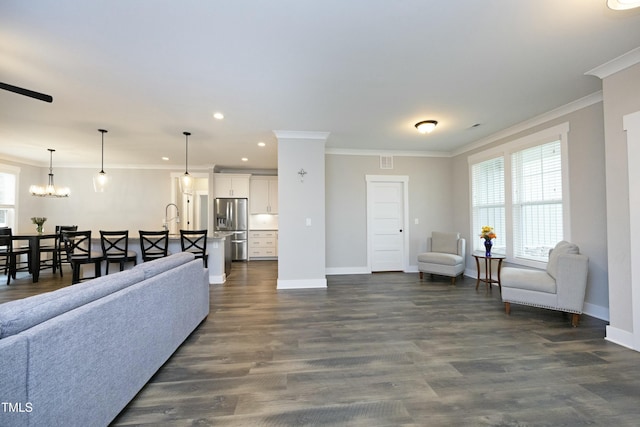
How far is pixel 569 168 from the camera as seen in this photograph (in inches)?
142

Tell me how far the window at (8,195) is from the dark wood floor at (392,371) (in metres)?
6.61

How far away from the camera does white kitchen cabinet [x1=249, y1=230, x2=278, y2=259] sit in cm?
788

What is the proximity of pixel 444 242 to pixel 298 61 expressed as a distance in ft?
14.5

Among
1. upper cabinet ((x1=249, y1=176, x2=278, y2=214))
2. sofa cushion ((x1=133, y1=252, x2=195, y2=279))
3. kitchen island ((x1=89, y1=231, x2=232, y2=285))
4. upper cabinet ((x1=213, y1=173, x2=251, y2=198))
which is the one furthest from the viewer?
upper cabinet ((x1=249, y1=176, x2=278, y2=214))

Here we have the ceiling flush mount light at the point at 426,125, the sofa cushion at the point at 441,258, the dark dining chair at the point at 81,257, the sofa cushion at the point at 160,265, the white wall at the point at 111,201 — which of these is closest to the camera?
the sofa cushion at the point at 160,265

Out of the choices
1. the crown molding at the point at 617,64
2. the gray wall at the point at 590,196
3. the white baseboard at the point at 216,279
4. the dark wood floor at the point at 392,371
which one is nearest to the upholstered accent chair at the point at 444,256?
the dark wood floor at the point at 392,371

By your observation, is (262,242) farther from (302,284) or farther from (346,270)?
(302,284)

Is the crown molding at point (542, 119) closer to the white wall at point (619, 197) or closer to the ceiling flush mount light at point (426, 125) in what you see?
the white wall at point (619, 197)

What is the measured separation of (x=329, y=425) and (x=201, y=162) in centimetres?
681

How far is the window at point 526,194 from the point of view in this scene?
380 centimetres

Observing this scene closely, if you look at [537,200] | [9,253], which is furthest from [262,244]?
[537,200]

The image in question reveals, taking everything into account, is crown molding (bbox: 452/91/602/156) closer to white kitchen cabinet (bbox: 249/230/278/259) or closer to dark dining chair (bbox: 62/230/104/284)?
white kitchen cabinet (bbox: 249/230/278/259)

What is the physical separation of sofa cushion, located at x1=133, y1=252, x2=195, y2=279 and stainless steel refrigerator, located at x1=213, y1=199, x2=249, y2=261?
4869 millimetres

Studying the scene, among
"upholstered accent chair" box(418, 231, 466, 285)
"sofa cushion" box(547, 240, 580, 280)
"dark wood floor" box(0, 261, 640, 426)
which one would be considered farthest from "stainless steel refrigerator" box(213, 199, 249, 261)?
"sofa cushion" box(547, 240, 580, 280)
